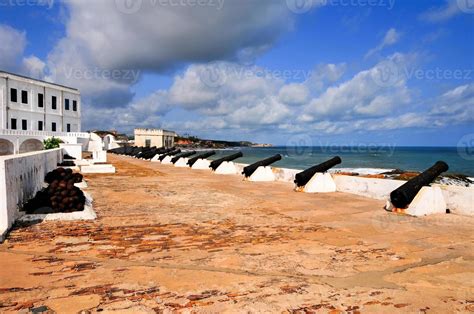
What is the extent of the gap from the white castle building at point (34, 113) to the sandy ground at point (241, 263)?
32416 millimetres

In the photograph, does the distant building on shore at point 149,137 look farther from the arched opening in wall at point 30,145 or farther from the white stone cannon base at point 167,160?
the white stone cannon base at point 167,160

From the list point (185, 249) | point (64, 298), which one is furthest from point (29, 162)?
point (64, 298)

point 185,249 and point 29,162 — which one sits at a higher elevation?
point 29,162

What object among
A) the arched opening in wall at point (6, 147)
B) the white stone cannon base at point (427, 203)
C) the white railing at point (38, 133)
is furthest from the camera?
the arched opening in wall at point (6, 147)

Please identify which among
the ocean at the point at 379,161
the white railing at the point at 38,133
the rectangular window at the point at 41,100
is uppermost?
the rectangular window at the point at 41,100

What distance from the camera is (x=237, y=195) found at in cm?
1003

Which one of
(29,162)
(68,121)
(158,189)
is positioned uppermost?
(68,121)

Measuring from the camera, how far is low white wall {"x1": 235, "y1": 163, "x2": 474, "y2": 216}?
23.8 feet

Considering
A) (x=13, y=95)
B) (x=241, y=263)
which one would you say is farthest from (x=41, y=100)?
(x=241, y=263)

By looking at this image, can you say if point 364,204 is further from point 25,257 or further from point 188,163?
point 188,163

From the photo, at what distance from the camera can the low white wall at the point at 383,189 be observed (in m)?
7.25

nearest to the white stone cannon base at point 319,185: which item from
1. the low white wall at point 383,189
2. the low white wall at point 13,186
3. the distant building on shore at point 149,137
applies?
the low white wall at point 383,189

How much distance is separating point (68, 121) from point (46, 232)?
4573cm

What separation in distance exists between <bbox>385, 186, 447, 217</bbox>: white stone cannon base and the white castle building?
3462 cm
